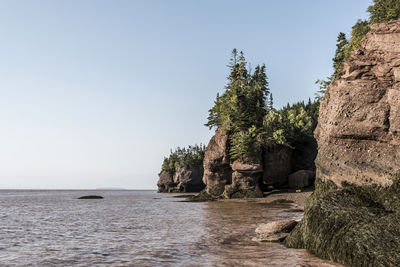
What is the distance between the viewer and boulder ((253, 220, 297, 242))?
38.9ft

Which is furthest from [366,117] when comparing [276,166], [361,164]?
[276,166]

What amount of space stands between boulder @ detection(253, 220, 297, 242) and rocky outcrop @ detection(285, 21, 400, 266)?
76cm

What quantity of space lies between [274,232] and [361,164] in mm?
5379

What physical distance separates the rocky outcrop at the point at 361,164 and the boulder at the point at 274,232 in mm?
757

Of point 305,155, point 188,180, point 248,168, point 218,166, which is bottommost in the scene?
→ point 188,180

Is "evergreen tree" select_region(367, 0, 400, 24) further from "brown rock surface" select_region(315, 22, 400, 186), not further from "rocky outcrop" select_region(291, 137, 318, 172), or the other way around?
"rocky outcrop" select_region(291, 137, 318, 172)

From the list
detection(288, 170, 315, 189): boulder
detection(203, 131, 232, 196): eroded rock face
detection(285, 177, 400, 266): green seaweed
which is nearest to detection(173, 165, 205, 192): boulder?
detection(203, 131, 232, 196): eroded rock face

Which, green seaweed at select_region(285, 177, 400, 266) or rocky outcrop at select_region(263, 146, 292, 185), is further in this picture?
rocky outcrop at select_region(263, 146, 292, 185)

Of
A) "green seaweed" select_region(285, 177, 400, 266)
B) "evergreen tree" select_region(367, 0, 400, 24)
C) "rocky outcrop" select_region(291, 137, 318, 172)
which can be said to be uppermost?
"evergreen tree" select_region(367, 0, 400, 24)

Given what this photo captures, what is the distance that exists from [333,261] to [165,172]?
94.4 m

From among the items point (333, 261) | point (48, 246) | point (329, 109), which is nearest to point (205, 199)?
point (329, 109)

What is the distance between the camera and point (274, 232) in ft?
40.1

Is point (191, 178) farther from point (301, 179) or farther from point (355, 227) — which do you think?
point (355, 227)

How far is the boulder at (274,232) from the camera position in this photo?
11.8 m
